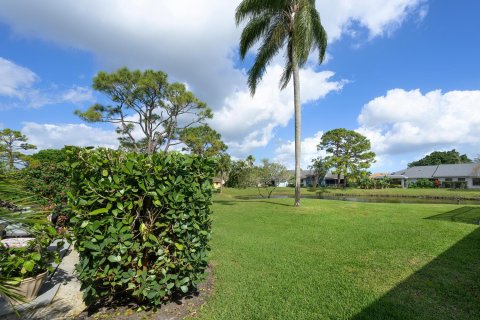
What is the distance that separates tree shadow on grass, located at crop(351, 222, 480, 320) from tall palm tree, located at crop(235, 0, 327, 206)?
750cm

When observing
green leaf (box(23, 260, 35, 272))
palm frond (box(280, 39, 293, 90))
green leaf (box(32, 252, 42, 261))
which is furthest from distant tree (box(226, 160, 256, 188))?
green leaf (box(23, 260, 35, 272))

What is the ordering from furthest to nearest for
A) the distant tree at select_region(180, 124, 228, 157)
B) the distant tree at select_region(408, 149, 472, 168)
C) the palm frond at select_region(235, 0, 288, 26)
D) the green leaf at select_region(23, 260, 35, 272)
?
the distant tree at select_region(408, 149, 472, 168), the distant tree at select_region(180, 124, 228, 157), the palm frond at select_region(235, 0, 288, 26), the green leaf at select_region(23, 260, 35, 272)

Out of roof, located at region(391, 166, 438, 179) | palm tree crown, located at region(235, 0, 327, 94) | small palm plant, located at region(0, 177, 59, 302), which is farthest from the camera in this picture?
roof, located at region(391, 166, 438, 179)

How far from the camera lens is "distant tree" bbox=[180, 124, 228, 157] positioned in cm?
2599

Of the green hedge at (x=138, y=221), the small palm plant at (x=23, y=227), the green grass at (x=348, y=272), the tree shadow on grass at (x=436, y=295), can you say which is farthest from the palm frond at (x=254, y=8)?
the small palm plant at (x=23, y=227)

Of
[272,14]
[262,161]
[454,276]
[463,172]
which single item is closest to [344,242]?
[454,276]

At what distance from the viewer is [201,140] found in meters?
28.4

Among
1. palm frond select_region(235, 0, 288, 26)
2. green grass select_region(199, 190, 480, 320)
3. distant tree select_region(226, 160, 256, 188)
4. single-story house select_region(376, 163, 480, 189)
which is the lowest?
green grass select_region(199, 190, 480, 320)

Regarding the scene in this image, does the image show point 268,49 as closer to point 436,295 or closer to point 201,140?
point 436,295

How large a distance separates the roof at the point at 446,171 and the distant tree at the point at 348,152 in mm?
16410

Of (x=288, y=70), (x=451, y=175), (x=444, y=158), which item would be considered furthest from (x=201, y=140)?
(x=444, y=158)

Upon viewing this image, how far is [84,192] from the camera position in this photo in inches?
114

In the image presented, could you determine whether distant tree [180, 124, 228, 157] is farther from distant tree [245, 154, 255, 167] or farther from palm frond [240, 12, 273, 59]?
palm frond [240, 12, 273, 59]

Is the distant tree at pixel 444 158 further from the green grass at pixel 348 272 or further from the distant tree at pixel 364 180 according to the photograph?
the green grass at pixel 348 272
